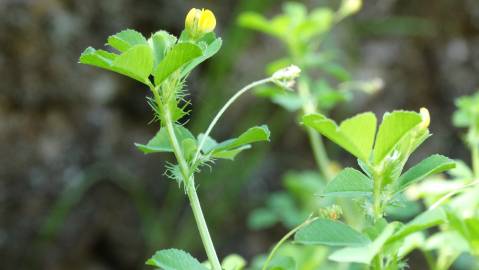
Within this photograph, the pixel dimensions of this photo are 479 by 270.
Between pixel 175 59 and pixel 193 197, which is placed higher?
pixel 175 59

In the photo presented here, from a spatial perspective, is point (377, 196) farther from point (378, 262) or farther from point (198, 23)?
point (198, 23)

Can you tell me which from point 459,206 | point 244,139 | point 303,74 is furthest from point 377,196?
point 303,74

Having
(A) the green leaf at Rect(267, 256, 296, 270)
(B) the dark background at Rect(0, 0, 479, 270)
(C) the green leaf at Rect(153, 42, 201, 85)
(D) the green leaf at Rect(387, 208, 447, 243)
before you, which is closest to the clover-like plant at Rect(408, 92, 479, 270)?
(D) the green leaf at Rect(387, 208, 447, 243)

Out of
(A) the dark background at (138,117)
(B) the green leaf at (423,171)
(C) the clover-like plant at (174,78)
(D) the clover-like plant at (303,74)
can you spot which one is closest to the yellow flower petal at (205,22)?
(C) the clover-like plant at (174,78)

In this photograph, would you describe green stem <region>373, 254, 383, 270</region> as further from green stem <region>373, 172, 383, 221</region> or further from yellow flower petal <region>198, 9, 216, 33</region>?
yellow flower petal <region>198, 9, 216, 33</region>

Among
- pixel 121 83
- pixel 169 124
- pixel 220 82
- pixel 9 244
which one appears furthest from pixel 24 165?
pixel 169 124

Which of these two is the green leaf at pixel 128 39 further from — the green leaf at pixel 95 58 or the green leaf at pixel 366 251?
the green leaf at pixel 366 251
